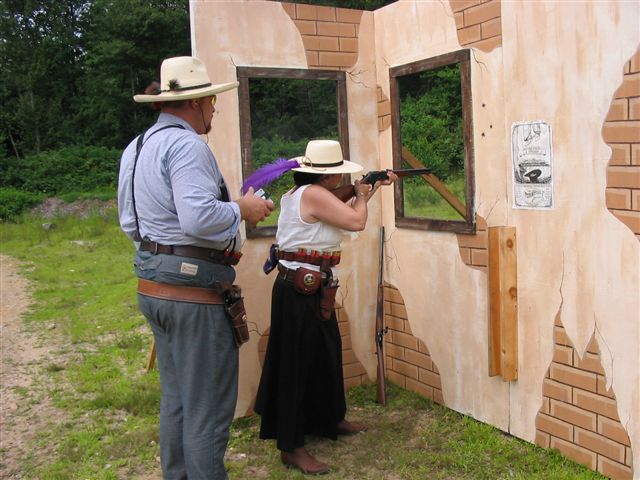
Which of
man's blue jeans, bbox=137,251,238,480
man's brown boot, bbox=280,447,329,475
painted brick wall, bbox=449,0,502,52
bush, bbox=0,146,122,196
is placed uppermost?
bush, bbox=0,146,122,196

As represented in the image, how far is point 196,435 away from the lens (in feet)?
8.64

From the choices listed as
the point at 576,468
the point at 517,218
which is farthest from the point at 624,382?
the point at 517,218

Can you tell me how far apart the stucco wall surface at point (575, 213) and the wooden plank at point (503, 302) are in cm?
4

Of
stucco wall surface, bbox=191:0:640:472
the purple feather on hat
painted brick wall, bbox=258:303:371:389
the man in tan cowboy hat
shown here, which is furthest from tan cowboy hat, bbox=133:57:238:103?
painted brick wall, bbox=258:303:371:389

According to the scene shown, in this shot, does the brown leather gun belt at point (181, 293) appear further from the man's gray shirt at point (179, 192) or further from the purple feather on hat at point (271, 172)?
the purple feather on hat at point (271, 172)

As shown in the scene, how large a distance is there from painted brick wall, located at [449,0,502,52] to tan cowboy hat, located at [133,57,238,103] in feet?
5.31

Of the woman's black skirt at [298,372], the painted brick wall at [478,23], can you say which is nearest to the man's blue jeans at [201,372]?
the woman's black skirt at [298,372]

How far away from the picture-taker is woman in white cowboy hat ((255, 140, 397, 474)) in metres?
3.38

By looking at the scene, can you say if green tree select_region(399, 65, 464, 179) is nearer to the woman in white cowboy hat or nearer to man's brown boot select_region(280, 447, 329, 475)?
the woman in white cowboy hat

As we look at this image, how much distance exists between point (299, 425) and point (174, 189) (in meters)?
1.68

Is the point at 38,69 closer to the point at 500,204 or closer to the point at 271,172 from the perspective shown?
the point at 271,172

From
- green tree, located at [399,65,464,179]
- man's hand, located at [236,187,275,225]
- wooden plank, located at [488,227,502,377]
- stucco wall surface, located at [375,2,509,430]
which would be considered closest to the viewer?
man's hand, located at [236,187,275,225]

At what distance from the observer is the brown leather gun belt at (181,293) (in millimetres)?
2596

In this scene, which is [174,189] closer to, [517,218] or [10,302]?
[517,218]
